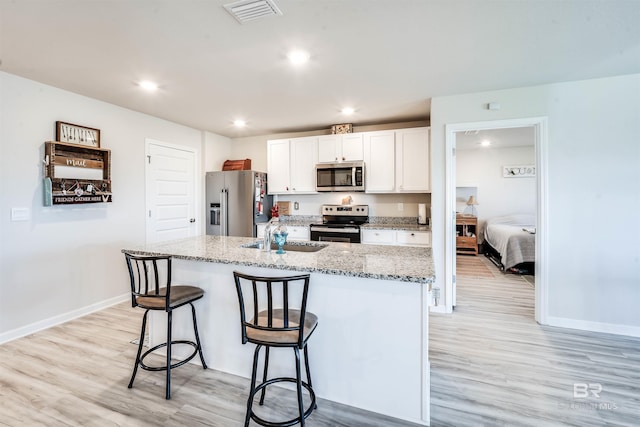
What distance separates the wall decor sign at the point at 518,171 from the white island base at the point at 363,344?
20.8ft

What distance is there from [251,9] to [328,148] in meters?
2.79

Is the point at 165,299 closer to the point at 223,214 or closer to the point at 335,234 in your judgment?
the point at 335,234

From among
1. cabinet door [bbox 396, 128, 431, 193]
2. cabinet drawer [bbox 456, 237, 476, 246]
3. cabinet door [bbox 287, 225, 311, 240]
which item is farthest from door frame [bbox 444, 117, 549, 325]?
cabinet drawer [bbox 456, 237, 476, 246]

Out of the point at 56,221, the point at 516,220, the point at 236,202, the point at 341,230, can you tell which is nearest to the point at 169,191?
the point at 236,202

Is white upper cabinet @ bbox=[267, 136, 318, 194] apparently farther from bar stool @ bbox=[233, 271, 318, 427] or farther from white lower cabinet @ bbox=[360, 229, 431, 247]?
bar stool @ bbox=[233, 271, 318, 427]

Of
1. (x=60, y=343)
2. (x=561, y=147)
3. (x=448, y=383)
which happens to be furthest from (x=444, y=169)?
(x=60, y=343)

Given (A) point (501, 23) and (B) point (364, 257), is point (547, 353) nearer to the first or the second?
(B) point (364, 257)

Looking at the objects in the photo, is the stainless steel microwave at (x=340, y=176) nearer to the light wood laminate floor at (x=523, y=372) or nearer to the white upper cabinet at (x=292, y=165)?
the white upper cabinet at (x=292, y=165)

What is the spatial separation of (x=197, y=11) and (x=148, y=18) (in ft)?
1.12

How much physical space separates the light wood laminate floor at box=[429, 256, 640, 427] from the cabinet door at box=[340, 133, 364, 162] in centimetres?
237

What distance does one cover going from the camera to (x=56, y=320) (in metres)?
3.12

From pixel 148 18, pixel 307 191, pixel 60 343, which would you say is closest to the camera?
pixel 148 18

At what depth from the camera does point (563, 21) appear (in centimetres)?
196

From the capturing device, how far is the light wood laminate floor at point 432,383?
1790 mm
